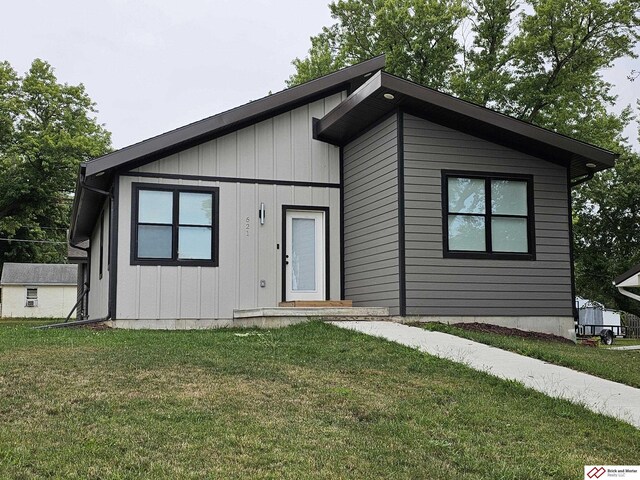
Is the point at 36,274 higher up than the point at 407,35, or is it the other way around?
the point at 407,35

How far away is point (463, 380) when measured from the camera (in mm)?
6957

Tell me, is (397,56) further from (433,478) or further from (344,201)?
(433,478)

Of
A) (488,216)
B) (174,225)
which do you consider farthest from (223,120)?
(488,216)

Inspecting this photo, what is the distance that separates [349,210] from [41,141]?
62.5 ft

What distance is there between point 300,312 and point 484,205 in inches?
141

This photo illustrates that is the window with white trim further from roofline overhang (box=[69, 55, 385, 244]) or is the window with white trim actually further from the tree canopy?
roofline overhang (box=[69, 55, 385, 244])

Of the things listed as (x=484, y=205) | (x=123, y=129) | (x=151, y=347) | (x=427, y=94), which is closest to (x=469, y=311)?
(x=484, y=205)

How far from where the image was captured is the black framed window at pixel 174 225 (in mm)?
12359

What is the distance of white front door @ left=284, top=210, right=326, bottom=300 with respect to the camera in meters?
13.2

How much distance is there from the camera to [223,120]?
12.5 metres

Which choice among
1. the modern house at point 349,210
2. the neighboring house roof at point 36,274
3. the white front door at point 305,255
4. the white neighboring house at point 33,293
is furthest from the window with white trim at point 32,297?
the white front door at point 305,255

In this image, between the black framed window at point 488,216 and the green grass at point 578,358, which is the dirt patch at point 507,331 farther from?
the black framed window at point 488,216

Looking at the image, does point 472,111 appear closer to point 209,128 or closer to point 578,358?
point 578,358

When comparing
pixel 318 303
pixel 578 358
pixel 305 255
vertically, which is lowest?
pixel 578 358
